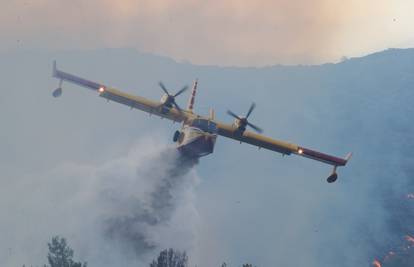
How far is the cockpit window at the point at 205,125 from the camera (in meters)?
38.2

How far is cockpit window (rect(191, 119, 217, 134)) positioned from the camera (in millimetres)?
38219

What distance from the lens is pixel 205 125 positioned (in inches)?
1508

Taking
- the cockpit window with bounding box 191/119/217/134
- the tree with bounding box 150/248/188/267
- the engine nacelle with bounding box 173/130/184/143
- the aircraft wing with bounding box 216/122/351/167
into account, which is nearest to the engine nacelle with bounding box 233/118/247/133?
the aircraft wing with bounding box 216/122/351/167

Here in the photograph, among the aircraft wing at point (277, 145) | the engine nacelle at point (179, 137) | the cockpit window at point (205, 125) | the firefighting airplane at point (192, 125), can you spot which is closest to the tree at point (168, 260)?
the firefighting airplane at point (192, 125)

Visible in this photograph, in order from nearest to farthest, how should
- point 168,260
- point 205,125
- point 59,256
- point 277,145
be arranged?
point 205,125
point 168,260
point 277,145
point 59,256

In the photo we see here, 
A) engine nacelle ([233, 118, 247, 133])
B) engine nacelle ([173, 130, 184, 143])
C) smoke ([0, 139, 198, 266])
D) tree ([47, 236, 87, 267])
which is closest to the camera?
engine nacelle ([173, 130, 184, 143])

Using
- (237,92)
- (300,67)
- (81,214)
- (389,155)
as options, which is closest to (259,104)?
(237,92)

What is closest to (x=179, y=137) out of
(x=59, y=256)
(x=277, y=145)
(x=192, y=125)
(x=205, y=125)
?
(x=192, y=125)

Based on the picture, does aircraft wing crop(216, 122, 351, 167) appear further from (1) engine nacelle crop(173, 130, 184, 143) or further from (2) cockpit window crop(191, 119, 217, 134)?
(1) engine nacelle crop(173, 130, 184, 143)

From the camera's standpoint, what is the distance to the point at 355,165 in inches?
4604

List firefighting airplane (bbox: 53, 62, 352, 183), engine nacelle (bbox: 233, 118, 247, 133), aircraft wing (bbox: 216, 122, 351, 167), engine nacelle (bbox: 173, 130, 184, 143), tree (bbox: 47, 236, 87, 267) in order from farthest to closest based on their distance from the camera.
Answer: tree (bbox: 47, 236, 87, 267) < aircraft wing (bbox: 216, 122, 351, 167) < engine nacelle (bbox: 233, 118, 247, 133) < engine nacelle (bbox: 173, 130, 184, 143) < firefighting airplane (bbox: 53, 62, 352, 183)

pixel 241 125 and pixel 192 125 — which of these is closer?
pixel 192 125

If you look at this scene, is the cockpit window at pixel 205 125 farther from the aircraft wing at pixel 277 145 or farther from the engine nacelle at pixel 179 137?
the aircraft wing at pixel 277 145

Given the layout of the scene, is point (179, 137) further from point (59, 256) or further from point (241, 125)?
point (59, 256)
